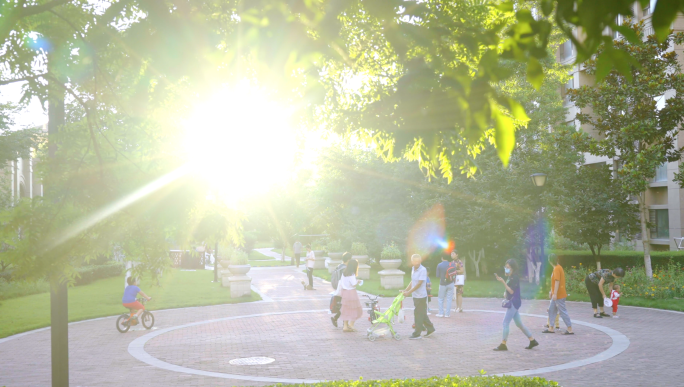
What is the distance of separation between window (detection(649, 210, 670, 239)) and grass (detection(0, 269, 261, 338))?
25.5 m

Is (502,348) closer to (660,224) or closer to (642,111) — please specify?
(642,111)

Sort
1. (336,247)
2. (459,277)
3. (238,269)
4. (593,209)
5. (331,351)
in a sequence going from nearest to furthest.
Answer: (331,351)
(459,277)
(238,269)
(593,209)
(336,247)

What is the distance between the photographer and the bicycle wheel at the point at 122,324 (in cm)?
1367

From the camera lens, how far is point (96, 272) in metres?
29.0

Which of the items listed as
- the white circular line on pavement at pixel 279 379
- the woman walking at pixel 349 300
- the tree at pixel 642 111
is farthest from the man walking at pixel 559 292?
the tree at pixel 642 111

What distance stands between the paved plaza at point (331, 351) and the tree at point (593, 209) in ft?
17.1

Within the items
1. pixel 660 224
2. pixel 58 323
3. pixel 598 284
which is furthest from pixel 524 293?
pixel 58 323

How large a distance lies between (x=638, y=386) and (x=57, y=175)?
8138mm

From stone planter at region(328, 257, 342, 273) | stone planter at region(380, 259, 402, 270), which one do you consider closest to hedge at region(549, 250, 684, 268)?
stone planter at region(380, 259, 402, 270)

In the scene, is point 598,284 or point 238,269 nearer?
point 598,284

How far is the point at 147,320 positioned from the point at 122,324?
0.79 metres

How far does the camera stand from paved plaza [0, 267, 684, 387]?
29.5 ft

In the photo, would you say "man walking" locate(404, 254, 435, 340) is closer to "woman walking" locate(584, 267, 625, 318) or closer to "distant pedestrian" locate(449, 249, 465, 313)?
"distant pedestrian" locate(449, 249, 465, 313)

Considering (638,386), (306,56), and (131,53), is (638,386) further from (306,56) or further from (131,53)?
(131,53)
